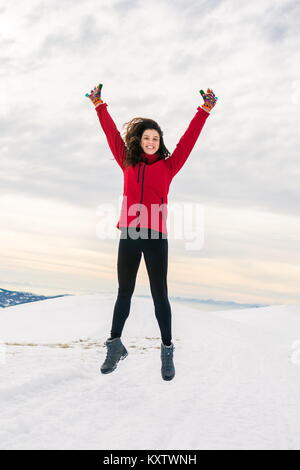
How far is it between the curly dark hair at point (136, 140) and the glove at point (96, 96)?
449 mm

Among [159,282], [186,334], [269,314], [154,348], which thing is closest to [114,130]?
[159,282]

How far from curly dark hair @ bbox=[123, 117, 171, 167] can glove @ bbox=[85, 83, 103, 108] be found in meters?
0.45

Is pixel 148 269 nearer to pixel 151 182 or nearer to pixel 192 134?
pixel 151 182

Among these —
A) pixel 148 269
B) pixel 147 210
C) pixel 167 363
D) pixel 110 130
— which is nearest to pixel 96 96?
pixel 110 130

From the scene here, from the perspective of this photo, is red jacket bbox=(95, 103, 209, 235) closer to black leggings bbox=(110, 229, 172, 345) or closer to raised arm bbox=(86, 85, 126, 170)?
raised arm bbox=(86, 85, 126, 170)

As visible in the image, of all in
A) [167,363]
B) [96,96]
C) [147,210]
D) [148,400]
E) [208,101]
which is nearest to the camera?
[148,400]

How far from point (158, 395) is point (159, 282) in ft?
3.75

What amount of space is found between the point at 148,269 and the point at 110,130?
167cm

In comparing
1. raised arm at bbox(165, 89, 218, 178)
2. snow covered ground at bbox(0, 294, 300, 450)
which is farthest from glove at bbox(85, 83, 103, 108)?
snow covered ground at bbox(0, 294, 300, 450)

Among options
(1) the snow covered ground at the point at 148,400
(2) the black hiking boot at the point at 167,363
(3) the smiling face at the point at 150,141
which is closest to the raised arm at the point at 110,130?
(3) the smiling face at the point at 150,141

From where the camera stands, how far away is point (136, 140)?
15.5 feet

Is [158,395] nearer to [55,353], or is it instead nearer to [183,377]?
[183,377]

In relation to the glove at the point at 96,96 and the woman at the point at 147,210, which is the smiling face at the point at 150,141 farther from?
the glove at the point at 96,96

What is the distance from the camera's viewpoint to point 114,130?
485 cm
